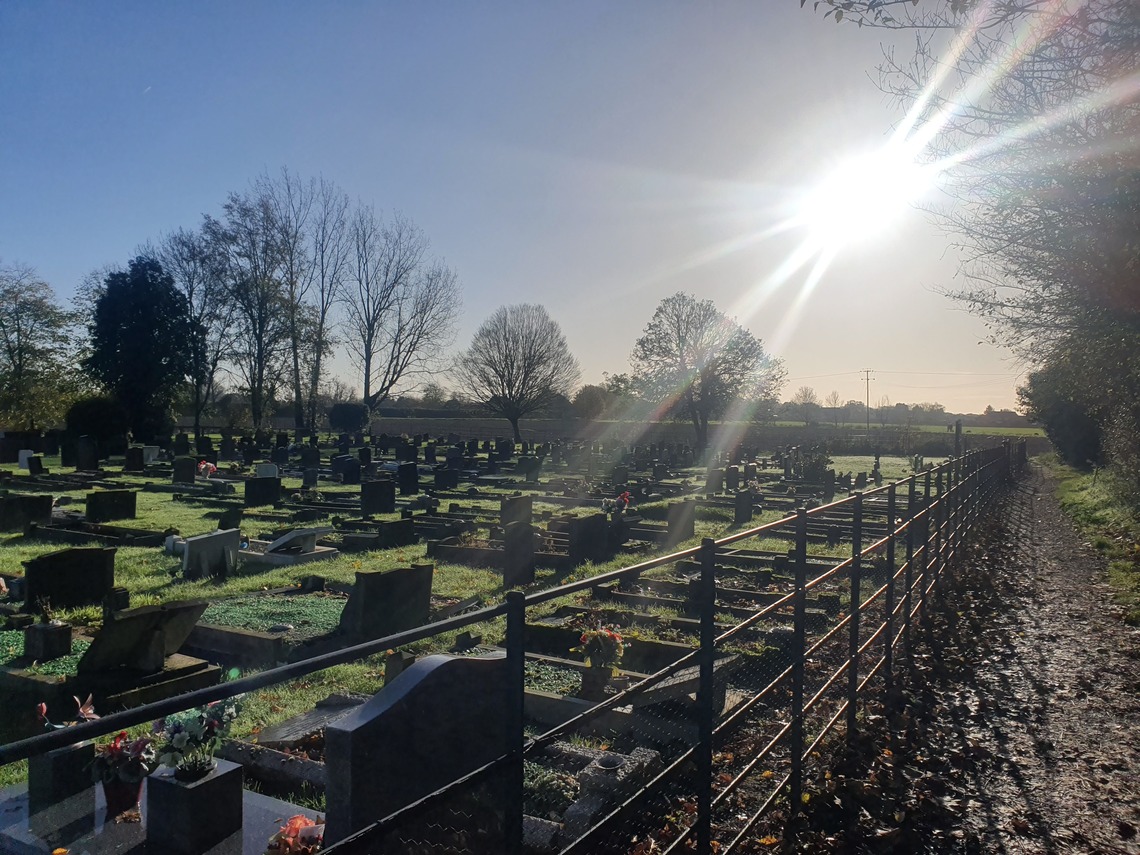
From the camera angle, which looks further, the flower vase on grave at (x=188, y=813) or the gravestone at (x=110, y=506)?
the gravestone at (x=110, y=506)

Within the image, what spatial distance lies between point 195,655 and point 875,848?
6431mm

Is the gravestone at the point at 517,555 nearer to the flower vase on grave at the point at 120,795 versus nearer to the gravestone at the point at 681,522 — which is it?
the gravestone at the point at 681,522

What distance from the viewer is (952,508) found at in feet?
36.8

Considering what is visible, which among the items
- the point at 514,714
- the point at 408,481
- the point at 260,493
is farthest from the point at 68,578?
the point at 408,481

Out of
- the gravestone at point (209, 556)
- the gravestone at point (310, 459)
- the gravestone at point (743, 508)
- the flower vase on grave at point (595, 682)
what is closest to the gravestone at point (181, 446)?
the gravestone at point (310, 459)

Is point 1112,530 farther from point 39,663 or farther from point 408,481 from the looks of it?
point 39,663

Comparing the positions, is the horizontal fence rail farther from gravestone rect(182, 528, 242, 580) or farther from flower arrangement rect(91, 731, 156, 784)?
gravestone rect(182, 528, 242, 580)

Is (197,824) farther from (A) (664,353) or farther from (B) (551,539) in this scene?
(A) (664,353)

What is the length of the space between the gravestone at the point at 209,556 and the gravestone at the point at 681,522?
7909mm

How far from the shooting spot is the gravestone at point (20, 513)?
1532cm

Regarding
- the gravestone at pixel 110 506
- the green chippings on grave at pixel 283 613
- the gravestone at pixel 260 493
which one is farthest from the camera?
the gravestone at pixel 260 493

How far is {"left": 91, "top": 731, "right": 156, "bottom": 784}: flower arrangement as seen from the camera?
12.4 ft

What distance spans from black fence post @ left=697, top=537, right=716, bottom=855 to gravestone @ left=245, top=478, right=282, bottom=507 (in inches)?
720

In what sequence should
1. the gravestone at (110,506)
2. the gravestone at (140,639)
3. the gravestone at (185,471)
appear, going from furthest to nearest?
the gravestone at (185,471), the gravestone at (110,506), the gravestone at (140,639)
